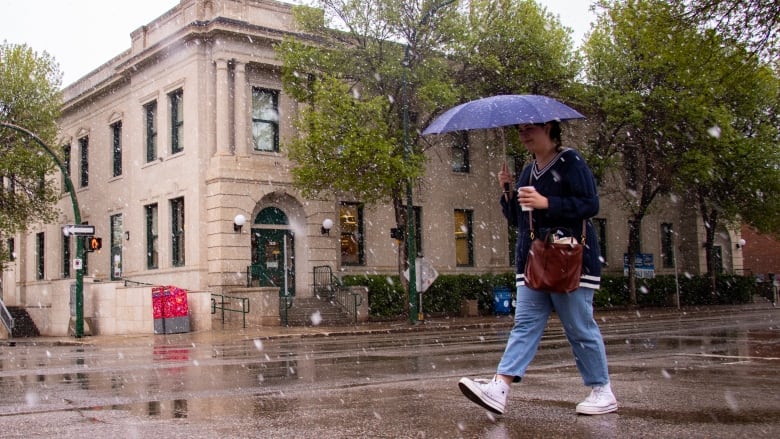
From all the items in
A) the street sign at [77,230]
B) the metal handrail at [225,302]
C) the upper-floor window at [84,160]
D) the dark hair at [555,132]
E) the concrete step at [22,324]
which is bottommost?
the concrete step at [22,324]

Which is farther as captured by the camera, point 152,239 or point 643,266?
point 643,266

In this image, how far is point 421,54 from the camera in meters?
26.4

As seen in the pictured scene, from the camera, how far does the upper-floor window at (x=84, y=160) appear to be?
1439 inches

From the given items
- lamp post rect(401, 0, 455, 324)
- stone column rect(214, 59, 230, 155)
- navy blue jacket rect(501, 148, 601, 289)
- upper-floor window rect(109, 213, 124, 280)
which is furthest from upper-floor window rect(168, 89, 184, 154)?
navy blue jacket rect(501, 148, 601, 289)

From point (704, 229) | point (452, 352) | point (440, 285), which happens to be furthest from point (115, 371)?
point (704, 229)

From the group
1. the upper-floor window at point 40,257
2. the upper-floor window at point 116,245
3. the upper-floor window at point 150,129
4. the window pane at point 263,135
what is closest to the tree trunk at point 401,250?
the window pane at point 263,135

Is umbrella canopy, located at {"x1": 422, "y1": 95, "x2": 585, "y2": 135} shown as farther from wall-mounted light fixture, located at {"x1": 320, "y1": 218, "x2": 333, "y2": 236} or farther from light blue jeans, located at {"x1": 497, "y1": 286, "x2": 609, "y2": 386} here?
wall-mounted light fixture, located at {"x1": 320, "y1": 218, "x2": 333, "y2": 236}

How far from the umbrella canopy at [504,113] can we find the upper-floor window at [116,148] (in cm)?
2912

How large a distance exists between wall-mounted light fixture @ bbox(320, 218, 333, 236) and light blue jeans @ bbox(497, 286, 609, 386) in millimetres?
23692

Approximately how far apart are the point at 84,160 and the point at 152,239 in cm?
793

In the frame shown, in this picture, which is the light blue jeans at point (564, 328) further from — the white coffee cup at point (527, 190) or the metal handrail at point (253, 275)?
the metal handrail at point (253, 275)

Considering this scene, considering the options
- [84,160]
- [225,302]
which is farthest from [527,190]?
[84,160]

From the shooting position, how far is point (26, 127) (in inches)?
1273

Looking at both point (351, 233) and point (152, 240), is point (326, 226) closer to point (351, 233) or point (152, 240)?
point (351, 233)
